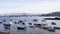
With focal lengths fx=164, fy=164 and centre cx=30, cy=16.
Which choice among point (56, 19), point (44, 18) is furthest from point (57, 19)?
point (44, 18)

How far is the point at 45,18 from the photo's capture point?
17.4 metres

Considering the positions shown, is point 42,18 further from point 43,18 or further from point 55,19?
point 55,19

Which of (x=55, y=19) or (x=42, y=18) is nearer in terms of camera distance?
(x=55, y=19)

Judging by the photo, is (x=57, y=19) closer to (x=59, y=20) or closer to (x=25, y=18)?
(x=59, y=20)

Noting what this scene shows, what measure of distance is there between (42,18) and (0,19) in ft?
15.7

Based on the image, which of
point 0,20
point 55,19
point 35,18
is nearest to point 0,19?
point 0,20

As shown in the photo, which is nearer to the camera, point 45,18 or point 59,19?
point 59,19

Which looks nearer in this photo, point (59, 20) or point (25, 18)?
point (59, 20)

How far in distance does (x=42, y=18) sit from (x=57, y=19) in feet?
9.13

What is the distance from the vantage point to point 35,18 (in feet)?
58.2

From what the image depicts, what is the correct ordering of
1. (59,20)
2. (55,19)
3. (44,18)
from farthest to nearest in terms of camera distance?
(44,18)
(55,19)
(59,20)

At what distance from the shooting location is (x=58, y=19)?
49.8 ft

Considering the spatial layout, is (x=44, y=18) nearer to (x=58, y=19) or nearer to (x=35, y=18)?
(x=35, y=18)

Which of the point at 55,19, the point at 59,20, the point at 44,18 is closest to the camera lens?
→ the point at 59,20
